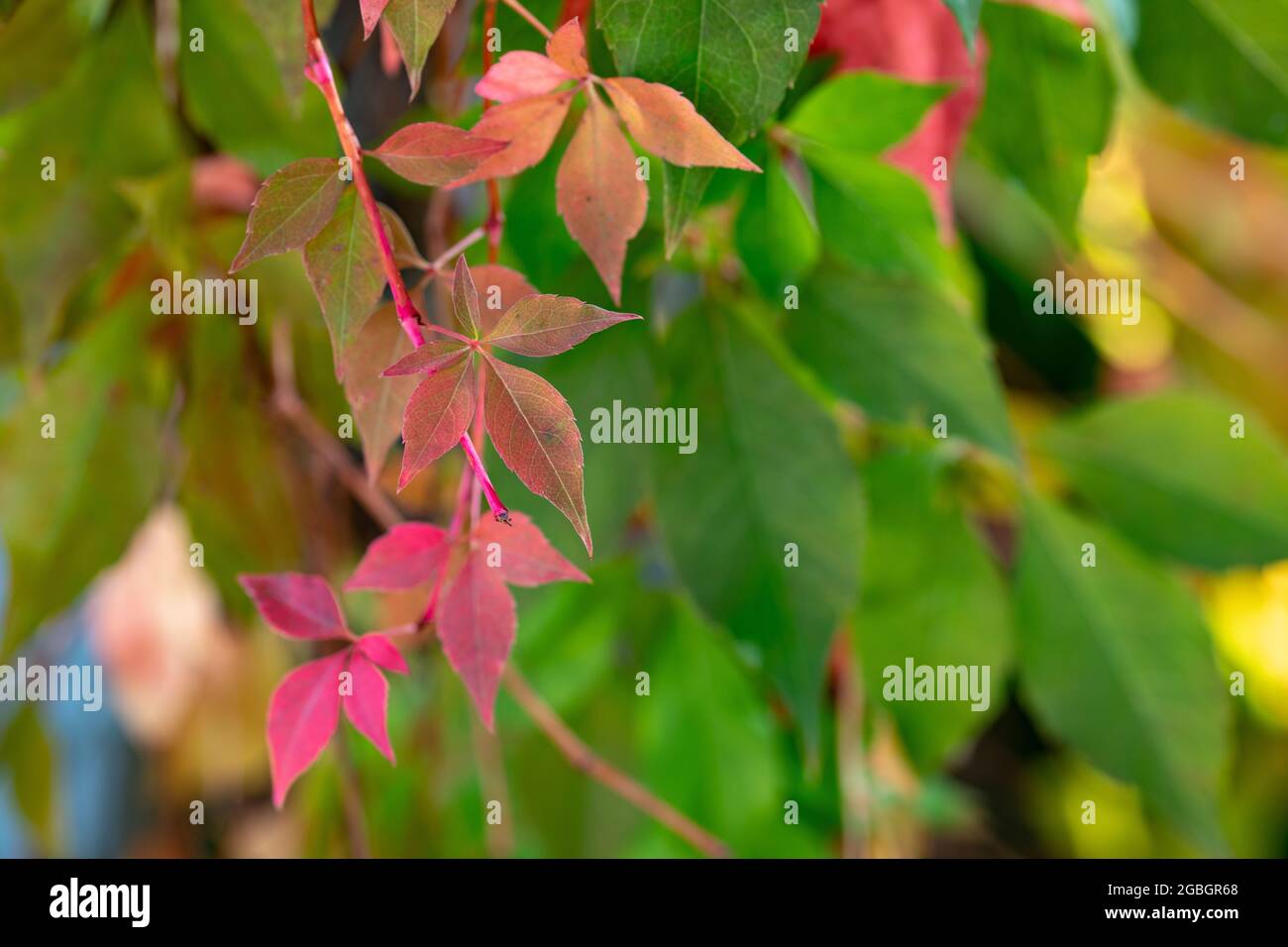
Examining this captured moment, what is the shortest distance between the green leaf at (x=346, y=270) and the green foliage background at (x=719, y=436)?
0.14 feet

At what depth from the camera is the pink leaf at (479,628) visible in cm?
16

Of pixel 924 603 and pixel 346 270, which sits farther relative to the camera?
pixel 924 603

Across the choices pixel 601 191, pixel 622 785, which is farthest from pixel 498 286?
pixel 622 785

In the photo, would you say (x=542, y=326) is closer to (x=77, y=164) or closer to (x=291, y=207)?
(x=291, y=207)

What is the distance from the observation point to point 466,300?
139 millimetres

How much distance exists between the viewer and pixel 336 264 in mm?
154

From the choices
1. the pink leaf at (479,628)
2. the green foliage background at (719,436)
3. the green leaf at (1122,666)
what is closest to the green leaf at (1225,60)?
the green foliage background at (719,436)

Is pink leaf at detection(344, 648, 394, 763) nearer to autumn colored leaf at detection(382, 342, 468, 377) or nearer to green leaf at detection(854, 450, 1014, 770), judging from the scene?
autumn colored leaf at detection(382, 342, 468, 377)

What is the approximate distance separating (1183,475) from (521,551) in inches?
8.7

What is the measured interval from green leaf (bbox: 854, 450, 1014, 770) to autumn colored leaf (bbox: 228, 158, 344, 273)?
184mm
